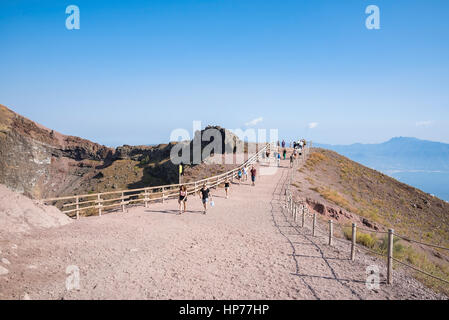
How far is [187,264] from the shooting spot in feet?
28.7

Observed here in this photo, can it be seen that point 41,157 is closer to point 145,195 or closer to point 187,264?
point 145,195

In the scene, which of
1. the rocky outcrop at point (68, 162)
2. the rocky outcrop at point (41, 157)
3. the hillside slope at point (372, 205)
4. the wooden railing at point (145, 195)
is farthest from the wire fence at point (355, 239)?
the rocky outcrop at point (41, 157)

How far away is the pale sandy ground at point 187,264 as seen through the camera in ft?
22.3

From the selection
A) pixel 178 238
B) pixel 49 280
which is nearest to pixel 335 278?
pixel 178 238

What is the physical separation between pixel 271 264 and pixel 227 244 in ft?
8.58

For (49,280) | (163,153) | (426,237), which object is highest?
(163,153)

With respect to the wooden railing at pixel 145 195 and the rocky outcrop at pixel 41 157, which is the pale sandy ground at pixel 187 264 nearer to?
the wooden railing at pixel 145 195

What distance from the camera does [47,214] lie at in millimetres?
12219

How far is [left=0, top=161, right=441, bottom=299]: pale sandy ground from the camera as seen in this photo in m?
6.79

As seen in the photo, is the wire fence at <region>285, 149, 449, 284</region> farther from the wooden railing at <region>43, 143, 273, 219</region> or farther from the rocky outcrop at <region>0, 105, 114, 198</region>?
the rocky outcrop at <region>0, 105, 114, 198</region>

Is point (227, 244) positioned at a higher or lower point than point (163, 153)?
lower

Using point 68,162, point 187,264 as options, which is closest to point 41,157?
point 68,162

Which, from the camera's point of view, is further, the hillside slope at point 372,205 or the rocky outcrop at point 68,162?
the rocky outcrop at point 68,162
